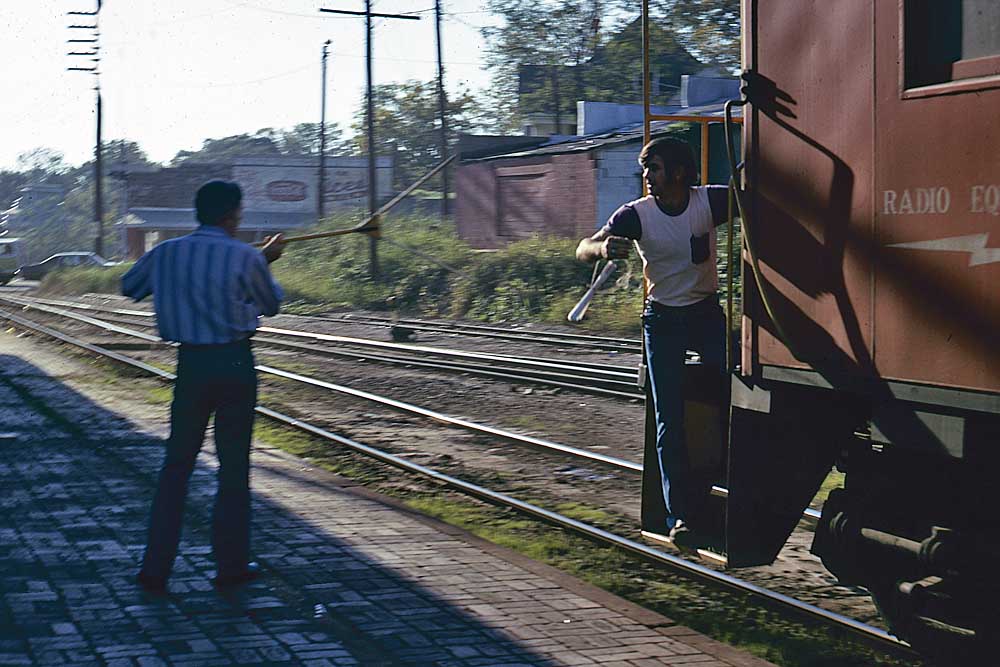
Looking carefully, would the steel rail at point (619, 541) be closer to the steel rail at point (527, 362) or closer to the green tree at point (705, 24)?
the steel rail at point (527, 362)

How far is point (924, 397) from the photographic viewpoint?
13.8ft

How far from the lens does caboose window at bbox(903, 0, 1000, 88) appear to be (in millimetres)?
4016

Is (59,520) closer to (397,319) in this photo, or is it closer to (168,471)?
(168,471)

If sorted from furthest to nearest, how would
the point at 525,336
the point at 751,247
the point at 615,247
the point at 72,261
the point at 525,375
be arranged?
the point at 72,261, the point at 525,336, the point at 525,375, the point at 615,247, the point at 751,247

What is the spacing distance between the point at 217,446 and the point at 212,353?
463mm

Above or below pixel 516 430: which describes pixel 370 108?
above

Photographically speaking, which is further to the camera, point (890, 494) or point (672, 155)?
point (672, 155)

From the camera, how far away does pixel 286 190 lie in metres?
85.3

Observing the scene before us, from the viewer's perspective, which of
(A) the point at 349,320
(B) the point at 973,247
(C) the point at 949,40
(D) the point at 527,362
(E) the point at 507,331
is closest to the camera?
(B) the point at 973,247

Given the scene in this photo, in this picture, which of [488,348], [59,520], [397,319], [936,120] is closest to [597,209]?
[397,319]

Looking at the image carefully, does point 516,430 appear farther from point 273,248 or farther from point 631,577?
point 273,248

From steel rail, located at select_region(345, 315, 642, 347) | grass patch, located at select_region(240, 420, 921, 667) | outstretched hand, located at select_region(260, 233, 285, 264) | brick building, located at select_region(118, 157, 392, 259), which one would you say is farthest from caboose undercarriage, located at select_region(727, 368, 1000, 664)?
brick building, located at select_region(118, 157, 392, 259)

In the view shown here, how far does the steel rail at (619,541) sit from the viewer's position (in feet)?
18.3

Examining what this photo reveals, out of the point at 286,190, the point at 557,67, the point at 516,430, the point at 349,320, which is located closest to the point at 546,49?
the point at 557,67
